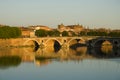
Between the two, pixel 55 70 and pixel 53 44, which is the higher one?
pixel 53 44

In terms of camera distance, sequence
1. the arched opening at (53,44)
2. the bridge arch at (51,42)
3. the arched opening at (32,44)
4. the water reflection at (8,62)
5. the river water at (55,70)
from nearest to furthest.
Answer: the river water at (55,70) → the water reflection at (8,62) → the arched opening at (32,44) → the bridge arch at (51,42) → the arched opening at (53,44)

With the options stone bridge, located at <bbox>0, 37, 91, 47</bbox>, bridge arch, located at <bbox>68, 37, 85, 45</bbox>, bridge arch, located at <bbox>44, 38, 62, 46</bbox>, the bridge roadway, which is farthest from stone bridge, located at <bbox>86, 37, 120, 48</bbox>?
bridge arch, located at <bbox>44, 38, 62, 46</bbox>

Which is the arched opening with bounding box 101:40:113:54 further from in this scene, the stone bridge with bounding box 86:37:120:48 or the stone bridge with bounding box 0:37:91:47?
the stone bridge with bounding box 0:37:91:47

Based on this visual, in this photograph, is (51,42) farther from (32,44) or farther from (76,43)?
(76,43)

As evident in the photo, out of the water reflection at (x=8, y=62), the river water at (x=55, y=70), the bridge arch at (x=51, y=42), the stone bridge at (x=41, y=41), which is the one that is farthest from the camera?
the bridge arch at (x=51, y=42)

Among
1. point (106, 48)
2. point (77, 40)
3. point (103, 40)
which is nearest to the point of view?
point (106, 48)

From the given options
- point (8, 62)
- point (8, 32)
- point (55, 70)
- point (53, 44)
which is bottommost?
point (55, 70)

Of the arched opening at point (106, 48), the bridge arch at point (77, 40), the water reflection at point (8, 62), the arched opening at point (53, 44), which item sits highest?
the bridge arch at point (77, 40)

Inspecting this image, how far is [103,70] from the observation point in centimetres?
1894

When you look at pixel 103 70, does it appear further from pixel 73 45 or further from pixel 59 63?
pixel 73 45

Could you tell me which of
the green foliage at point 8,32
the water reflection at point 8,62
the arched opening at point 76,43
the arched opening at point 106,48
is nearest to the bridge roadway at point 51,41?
the green foliage at point 8,32

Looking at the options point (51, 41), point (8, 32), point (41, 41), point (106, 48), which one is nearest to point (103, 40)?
point (106, 48)

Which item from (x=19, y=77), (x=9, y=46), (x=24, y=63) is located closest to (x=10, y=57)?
(x=24, y=63)

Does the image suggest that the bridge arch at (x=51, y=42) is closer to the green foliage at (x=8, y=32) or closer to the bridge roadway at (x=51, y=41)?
the bridge roadway at (x=51, y=41)
